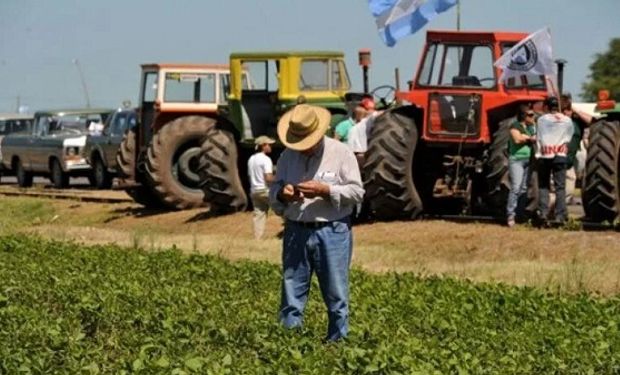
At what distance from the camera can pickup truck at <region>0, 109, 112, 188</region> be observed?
141 ft

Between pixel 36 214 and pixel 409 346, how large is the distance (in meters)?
23.0

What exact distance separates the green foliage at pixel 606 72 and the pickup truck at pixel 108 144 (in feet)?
220

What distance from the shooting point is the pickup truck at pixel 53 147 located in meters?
43.0

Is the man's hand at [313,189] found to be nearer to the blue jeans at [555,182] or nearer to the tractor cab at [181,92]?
the blue jeans at [555,182]

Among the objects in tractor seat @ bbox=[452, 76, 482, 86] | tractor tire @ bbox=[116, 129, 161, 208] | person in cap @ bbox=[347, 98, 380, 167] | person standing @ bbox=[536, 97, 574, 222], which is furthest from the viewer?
tractor tire @ bbox=[116, 129, 161, 208]

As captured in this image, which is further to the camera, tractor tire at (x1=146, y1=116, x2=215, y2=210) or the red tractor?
tractor tire at (x1=146, y1=116, x2=215, y2=210)

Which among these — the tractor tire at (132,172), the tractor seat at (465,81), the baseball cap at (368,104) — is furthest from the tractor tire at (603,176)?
the tractor tire at (132,172)

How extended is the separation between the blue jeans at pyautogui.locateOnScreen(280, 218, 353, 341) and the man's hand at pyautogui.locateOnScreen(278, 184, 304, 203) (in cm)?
27

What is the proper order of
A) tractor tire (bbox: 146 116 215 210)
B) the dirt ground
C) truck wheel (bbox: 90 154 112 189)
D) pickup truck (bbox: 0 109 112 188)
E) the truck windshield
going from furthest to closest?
1. the truck windshield
2. pickup truck (bbox: 0 109 112 188)
3. truck wheel (bbox: 90 154 112 189)
4. tractor tire (bbox: 146 116 215 210)
5. the dirt ground

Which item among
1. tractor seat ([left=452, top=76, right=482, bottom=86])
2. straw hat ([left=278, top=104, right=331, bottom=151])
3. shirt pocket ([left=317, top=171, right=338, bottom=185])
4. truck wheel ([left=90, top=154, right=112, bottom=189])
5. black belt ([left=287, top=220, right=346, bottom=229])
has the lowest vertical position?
truck wheel ([left=90, top=154, right=112, bottom=189])

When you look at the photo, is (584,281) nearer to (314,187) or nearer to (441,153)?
(314,187)

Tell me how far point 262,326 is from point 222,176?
15.3 metres

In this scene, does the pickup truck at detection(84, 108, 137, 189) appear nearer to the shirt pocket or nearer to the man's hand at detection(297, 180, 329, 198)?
the shirt pocket

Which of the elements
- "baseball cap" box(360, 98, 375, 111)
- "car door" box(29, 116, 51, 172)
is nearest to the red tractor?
"baseball cap" box(360, 98, 375, 111)
